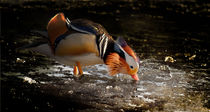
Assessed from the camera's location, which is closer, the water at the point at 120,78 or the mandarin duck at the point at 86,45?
the mandarin duck at the point at 86,45

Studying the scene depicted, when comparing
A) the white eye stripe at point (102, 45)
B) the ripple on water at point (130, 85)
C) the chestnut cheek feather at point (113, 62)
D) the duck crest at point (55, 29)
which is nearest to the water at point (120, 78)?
the ripple on water at point (130, 85)

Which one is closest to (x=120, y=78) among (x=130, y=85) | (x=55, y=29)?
(x=130, y=85)

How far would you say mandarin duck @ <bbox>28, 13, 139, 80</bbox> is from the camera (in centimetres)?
425

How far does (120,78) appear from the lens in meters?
5.50

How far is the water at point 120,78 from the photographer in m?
4.40

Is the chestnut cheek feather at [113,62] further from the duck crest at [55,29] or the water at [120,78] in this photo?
the duck crest at [55,29]

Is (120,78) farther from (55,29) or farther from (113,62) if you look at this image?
(55,29)

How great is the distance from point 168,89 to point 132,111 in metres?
1.08

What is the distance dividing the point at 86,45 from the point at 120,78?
4.56ft

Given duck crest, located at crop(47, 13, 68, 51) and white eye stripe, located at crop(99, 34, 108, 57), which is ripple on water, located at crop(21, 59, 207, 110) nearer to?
white eye stripe, located at crop(99, 34, 108, 57)

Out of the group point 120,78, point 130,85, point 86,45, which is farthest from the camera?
point 120,78

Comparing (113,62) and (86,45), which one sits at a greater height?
(86,45)

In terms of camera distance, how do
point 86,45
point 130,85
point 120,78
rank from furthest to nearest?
point 120,78 < point 130,85 < point 86,45

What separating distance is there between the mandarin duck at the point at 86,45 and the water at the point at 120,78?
1.54ft
